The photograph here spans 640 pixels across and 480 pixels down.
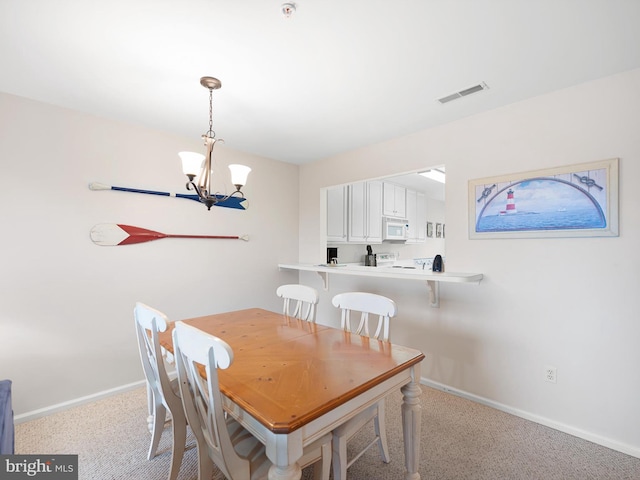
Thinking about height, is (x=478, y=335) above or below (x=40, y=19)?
below

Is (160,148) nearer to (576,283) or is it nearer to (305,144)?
(305,144)

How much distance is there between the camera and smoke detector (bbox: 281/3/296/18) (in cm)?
134

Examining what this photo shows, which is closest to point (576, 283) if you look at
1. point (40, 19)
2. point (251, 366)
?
point (251, 366)

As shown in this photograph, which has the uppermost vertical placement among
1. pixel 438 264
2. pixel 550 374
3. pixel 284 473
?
pixel 438 264

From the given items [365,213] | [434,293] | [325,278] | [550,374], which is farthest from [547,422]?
[365,213]

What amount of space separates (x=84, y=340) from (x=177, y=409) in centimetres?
146

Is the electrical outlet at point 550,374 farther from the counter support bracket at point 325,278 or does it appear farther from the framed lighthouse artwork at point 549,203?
the counter support bracket at point 325,278

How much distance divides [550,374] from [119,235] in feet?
11.5

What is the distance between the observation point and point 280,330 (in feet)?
6.49

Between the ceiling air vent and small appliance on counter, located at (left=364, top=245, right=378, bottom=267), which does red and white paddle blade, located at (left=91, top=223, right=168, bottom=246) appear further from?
small appliance on counter, located at (left=364, top=245, right=378, bottom=267)

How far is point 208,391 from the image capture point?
107cm

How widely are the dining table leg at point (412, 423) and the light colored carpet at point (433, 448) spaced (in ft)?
0.76

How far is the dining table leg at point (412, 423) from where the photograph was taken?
4.88 feet

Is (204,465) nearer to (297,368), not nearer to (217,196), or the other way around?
(297,368)
